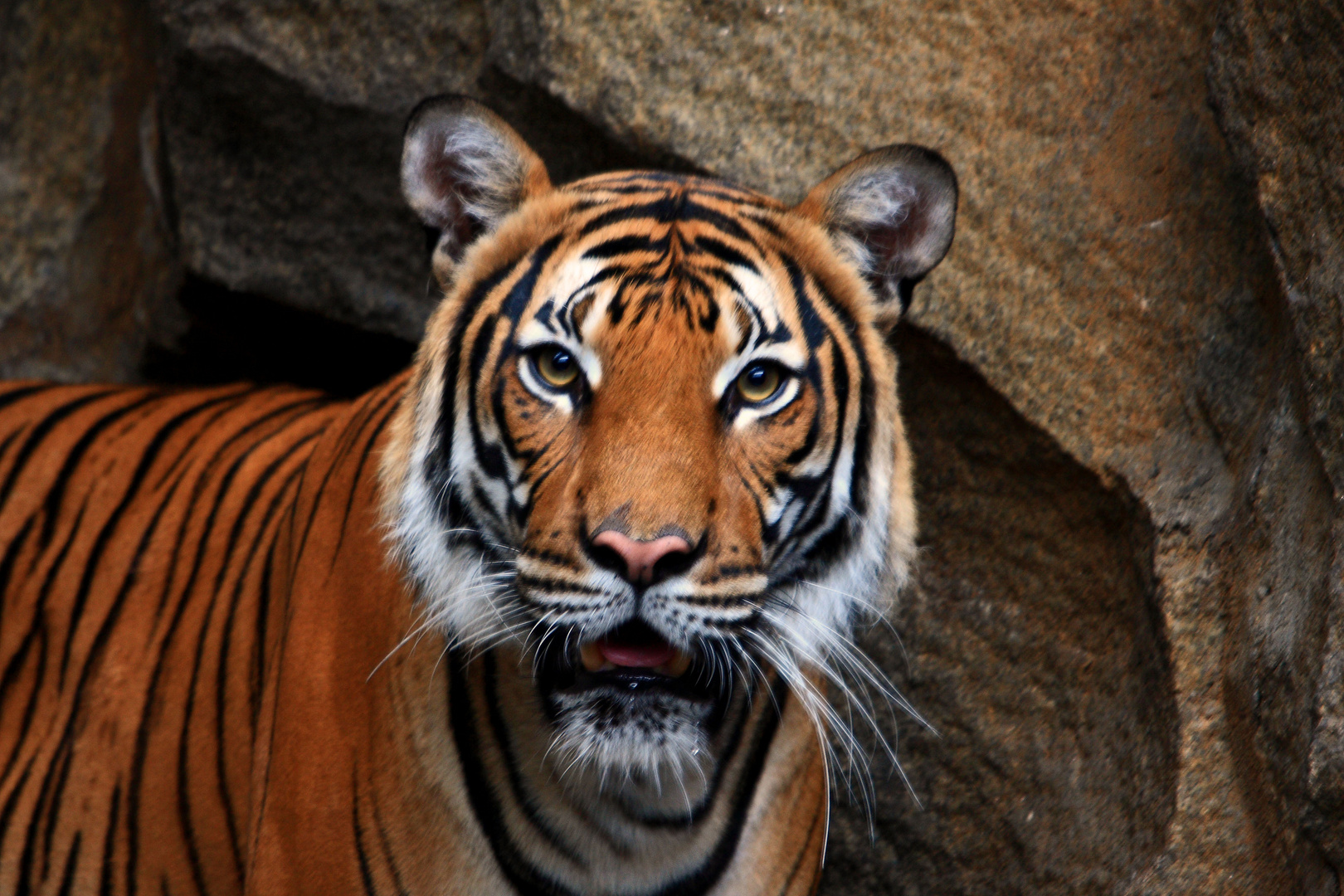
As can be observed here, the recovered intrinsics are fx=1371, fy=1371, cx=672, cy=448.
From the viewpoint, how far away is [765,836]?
6.47 ft

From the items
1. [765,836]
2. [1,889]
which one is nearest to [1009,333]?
[765,836]

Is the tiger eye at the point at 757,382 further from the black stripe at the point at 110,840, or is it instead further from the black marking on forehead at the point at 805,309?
the black stripe at the point at 110,840

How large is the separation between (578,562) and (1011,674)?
47.4 inches

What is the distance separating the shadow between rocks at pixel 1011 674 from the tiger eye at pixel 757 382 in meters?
0.78

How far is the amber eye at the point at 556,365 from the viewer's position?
1733 mm

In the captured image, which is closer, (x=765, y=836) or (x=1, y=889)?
(x=765, y=836)

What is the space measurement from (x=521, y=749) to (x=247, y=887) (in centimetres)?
50

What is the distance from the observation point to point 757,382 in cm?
176

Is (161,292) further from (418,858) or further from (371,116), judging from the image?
(418,858)

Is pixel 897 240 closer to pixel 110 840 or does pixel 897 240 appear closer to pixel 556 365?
pixel 556 365

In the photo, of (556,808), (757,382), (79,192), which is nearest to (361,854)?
(556,808)

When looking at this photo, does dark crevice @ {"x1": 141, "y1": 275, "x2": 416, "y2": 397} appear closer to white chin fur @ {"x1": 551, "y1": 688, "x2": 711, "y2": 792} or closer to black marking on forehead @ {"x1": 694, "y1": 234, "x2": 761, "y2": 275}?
black marking on forehead @ {"x1": 694, "y1": 234, "x2": 761, "y2": 275}

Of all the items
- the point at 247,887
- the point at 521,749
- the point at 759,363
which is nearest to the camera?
the point at 759,363

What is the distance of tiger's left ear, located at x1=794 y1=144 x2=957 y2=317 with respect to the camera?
1933 mm
